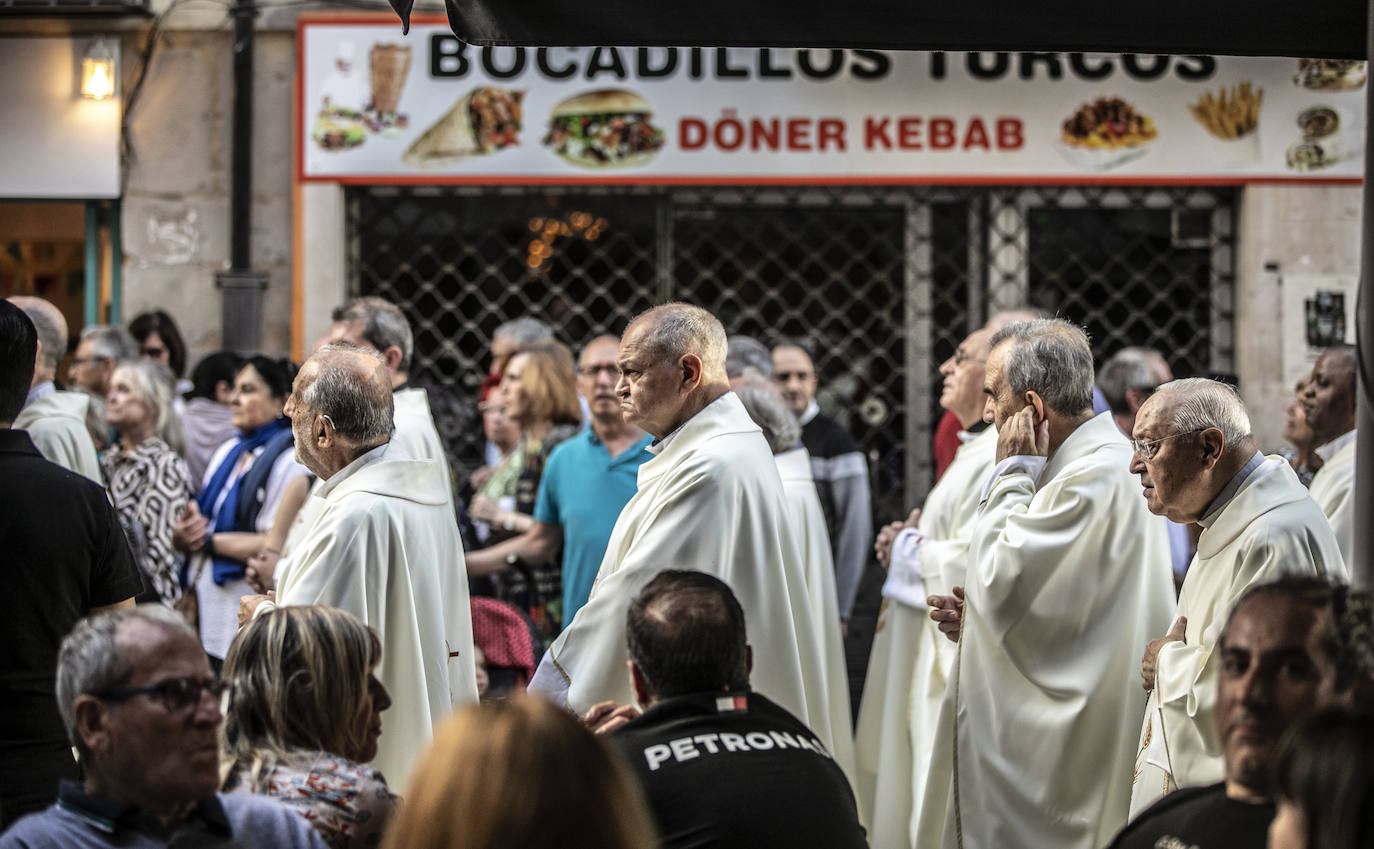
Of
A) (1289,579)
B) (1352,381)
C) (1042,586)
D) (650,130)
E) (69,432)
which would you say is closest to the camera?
(1289,579)

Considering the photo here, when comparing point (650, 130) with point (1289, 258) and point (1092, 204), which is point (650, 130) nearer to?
point (1092, 204)

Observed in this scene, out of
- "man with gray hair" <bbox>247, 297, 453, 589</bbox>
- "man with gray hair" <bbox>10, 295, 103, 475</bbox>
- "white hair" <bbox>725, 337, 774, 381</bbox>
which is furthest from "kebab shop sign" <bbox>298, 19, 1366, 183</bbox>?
"man with gray hair" <bbox>10, 295, 103, 475</bbox>

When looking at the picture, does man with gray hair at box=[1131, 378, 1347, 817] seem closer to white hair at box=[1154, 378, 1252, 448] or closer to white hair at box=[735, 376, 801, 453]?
white hair at box=[1154, 378, 1252, 448]

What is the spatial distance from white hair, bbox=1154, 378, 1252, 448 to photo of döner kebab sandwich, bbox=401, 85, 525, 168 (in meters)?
4.70

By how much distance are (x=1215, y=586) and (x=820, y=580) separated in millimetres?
1830

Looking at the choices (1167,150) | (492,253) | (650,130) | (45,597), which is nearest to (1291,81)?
(1167,150)

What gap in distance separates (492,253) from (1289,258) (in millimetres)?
4032

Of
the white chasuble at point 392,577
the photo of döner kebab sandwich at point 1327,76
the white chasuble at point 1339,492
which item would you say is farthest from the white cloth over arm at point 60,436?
the photo of döner kebab sandwich at point 1327,76

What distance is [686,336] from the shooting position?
4758 mm

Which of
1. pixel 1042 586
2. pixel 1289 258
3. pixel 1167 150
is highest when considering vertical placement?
pixel 1167 150

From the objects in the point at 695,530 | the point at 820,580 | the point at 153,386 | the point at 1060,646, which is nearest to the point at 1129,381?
the point at 820,580

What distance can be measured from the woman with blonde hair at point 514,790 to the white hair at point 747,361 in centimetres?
445

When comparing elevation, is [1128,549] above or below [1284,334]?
below

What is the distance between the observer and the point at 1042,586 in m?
4.63
